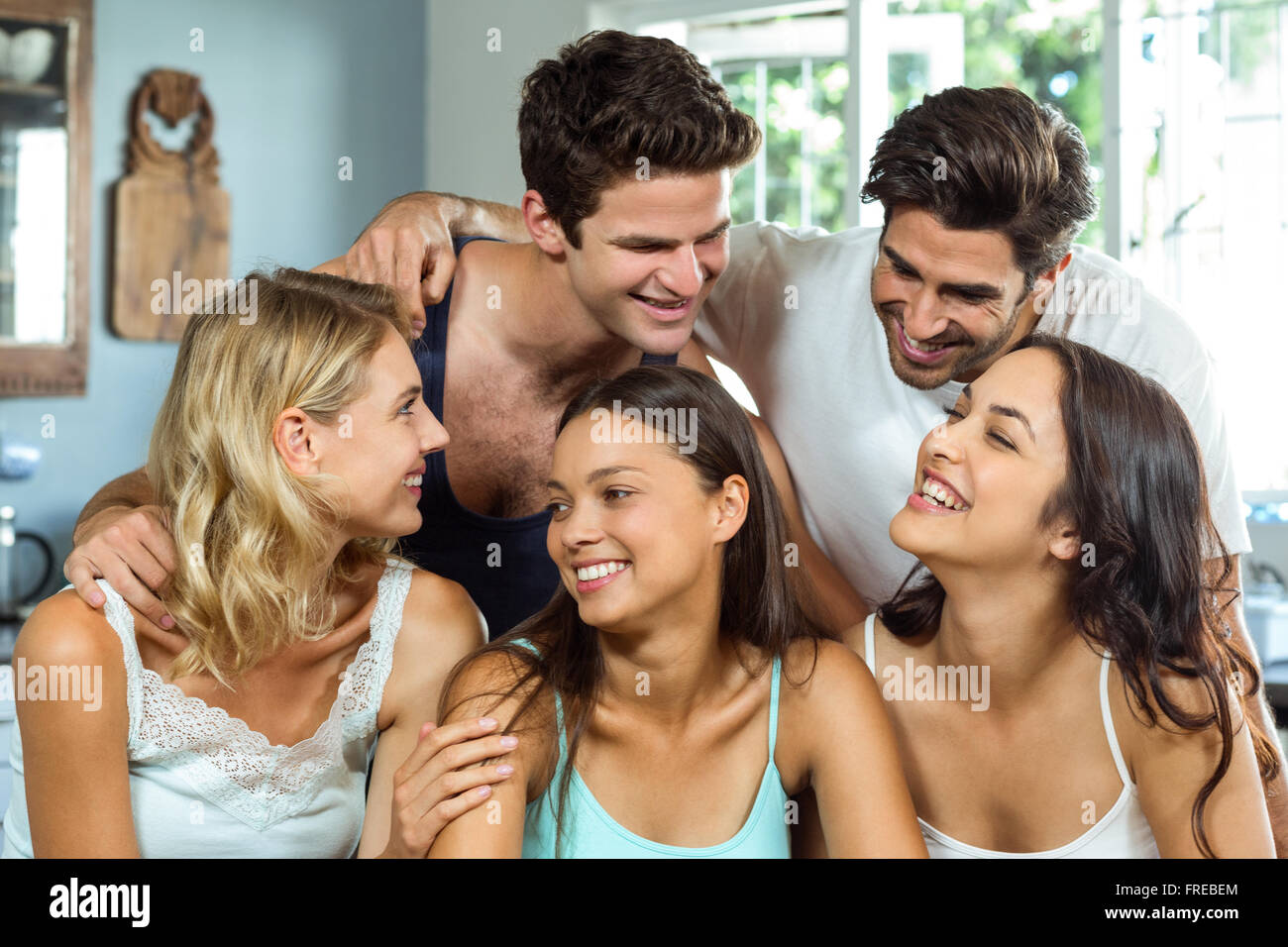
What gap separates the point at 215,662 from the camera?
1.26 meters

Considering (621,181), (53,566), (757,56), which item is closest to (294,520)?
(621,181)

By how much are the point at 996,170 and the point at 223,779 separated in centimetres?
103

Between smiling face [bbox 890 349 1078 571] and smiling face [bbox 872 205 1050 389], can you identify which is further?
smiling face [bbox 872 205 1050 389]

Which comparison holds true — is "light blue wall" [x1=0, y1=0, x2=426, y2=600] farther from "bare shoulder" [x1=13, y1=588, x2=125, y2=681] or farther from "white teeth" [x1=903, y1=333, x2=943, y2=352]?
"white teeth" [x1=903, y1=333, x2=943, y2=352]

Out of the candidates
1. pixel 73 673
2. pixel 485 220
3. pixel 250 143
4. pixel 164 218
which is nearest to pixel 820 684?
pixel 73 673

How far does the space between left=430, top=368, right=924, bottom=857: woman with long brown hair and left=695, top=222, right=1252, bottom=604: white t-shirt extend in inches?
13.6

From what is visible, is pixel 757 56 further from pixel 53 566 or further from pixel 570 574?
pixel 570 574

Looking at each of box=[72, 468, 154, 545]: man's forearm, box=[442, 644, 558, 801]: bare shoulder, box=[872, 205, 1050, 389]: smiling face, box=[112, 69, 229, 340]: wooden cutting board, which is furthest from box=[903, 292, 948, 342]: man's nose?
box=[112, 69, 229, 340]: wooden cutting board

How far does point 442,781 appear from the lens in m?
1.12

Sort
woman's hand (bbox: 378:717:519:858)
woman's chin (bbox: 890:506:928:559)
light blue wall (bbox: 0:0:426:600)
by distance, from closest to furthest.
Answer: woman's hand (bbox: 378:717:519:858)
woman's chin (bbox: 890:506:928:559)
light blue wall (bbox: 0:0:426:600)

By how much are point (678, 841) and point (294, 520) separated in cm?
48

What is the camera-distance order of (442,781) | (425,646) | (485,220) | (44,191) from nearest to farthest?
1. (442,781)
2. (425,646)
3. (485,220)
4. (44,191)

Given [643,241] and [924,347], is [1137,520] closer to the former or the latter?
[924,347]

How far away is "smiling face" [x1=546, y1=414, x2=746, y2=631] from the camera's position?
3.92 feet
